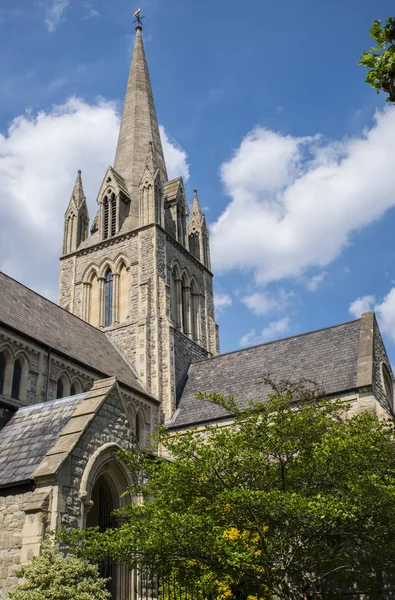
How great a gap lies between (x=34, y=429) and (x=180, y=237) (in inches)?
924

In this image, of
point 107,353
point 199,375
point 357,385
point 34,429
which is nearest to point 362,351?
point 357,385

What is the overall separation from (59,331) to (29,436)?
12.0 meters

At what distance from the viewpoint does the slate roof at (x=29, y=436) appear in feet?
42.1

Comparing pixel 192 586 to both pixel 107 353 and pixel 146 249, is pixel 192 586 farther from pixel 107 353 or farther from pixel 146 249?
pixel 146 249

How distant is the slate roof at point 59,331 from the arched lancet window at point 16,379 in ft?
3.66

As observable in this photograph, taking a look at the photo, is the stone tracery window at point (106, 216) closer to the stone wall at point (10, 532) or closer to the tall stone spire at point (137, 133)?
the tall stone spire at point (137, 133)

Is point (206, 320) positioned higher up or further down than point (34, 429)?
higher up

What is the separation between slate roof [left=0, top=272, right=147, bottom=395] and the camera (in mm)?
23500

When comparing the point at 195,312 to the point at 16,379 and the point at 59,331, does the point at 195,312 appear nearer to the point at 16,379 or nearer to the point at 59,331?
the point at 59,331

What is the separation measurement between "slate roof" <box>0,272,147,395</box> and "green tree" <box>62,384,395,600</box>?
11.4m

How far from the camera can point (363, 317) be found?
26969mm

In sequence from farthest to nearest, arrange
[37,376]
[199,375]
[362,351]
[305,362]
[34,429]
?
[199,375], [305,362], [362,351], [37,376], [34,429]

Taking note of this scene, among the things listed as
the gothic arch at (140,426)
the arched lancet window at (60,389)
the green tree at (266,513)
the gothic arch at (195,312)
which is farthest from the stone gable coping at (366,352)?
the arched lancet window at (60,389)

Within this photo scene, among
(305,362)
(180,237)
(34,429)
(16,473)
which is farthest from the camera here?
(180,237)
